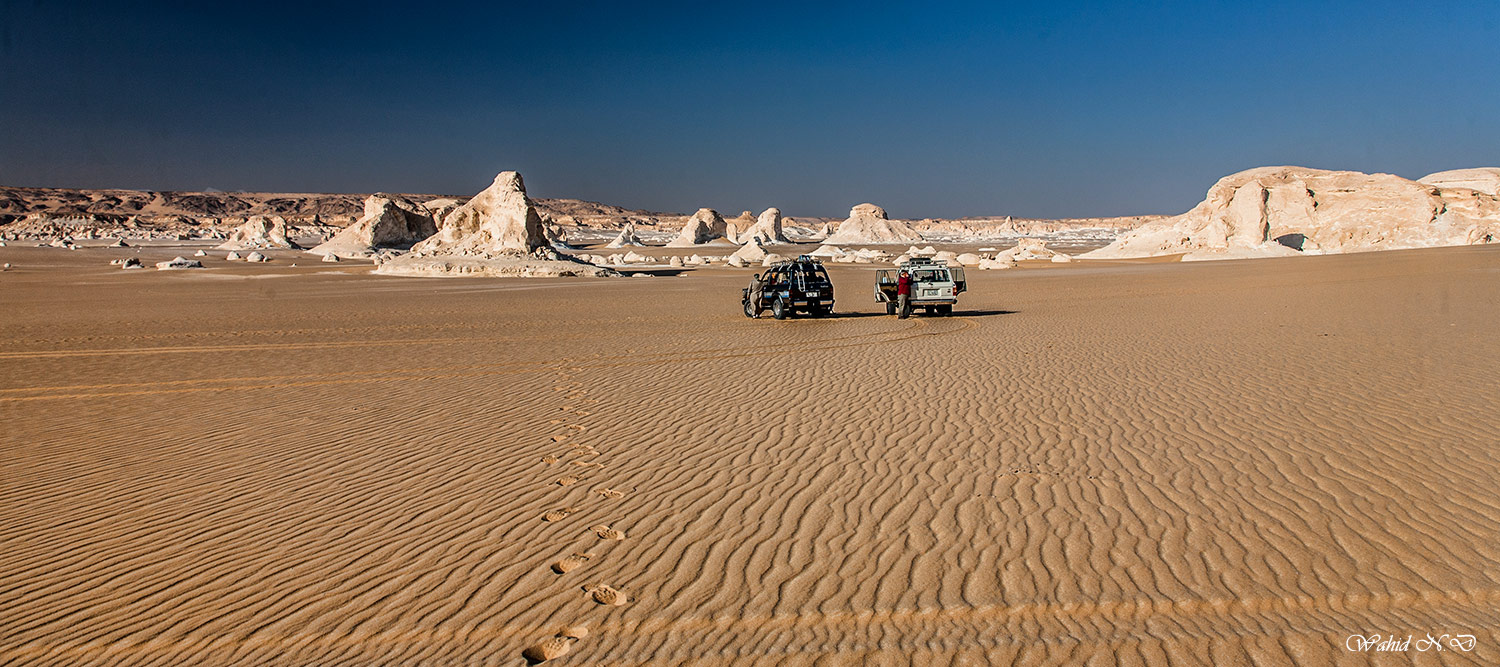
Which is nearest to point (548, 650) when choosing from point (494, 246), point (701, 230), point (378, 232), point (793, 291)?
point (793, 291)

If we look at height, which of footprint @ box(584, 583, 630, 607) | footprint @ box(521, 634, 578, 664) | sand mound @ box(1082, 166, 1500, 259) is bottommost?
footprint @ box(521, 634, 578, 664)

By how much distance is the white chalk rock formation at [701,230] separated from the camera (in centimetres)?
8612

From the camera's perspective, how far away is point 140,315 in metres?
19.5

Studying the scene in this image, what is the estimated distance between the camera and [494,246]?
4097cm

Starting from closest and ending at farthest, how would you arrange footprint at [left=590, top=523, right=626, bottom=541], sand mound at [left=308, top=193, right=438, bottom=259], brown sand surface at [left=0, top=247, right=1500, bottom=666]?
brown sand surface at [left=0, top=247, right=1500, bottom=666]
footprint at [left=590, top=523, right=626, bottom=541]
sand mound at [left=308, top=193, right=438, bottom=259]

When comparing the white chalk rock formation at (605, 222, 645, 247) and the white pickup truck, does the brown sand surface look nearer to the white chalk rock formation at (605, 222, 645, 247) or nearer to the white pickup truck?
the white pickup truck

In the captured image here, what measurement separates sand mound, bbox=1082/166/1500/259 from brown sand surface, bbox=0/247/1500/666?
123 feet

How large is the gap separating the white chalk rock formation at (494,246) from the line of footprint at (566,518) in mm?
29198

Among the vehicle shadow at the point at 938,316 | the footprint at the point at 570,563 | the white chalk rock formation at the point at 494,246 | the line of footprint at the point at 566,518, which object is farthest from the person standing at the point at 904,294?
the white chalk rock formation at the point at 494,246

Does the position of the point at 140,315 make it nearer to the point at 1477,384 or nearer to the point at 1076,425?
the point at 1076,425

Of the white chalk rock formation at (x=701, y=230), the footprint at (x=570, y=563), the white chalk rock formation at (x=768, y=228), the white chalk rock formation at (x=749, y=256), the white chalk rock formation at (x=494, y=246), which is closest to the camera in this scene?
the footprint at (x=570, y=563)

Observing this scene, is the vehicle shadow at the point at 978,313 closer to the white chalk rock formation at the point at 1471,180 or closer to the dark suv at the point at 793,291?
the dark suv at the point at 793,291

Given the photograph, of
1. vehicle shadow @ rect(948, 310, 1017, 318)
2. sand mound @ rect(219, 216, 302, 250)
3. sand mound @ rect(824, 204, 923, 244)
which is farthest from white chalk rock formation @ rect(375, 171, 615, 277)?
sand mound @ rect(824, 204, 923, 244)

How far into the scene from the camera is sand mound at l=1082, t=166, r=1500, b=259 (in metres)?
41.5
